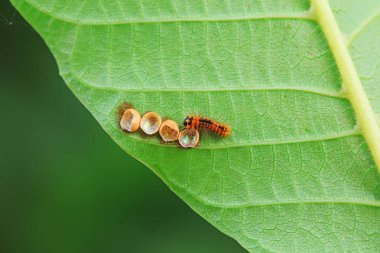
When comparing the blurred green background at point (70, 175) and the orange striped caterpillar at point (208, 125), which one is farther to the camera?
the blurred green background at point (70, 175)

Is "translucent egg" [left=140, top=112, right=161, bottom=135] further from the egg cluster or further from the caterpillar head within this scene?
the caterpillar head

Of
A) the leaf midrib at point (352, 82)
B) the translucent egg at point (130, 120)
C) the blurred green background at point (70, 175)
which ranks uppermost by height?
the leaf midrib at point (352, 82)

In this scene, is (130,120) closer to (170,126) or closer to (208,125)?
(170,126)

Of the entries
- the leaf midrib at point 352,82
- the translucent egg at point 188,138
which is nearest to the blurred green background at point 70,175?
the translucent egg at point 188,138

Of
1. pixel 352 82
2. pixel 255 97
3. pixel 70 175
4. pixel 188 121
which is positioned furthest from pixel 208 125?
pixel 70 175

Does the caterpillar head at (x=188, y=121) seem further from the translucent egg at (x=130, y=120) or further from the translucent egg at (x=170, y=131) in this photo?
the translucent egg at (x=130, y=120)
